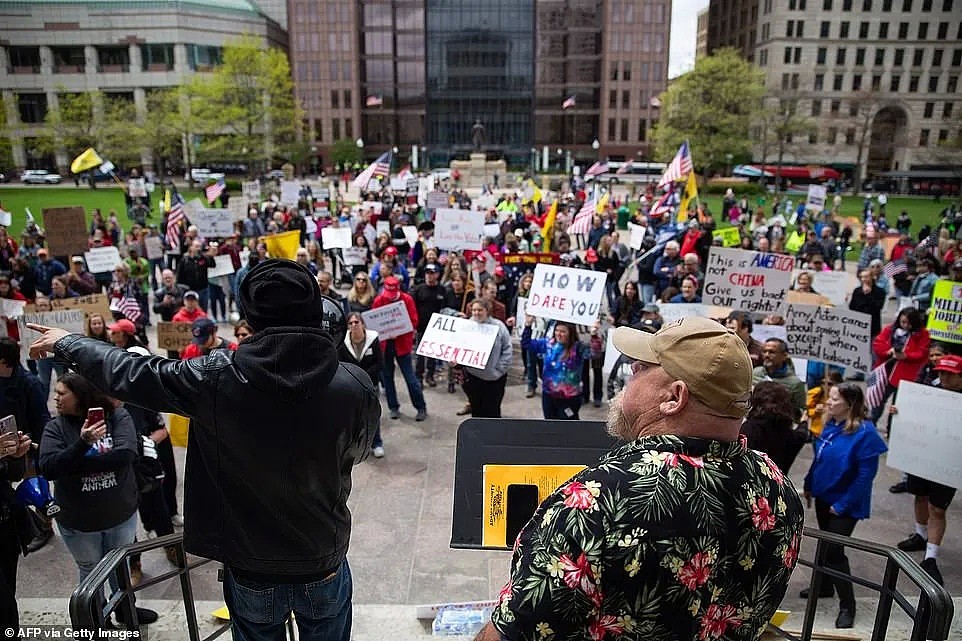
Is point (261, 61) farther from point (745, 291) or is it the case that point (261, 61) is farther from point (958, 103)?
point (958, 103)

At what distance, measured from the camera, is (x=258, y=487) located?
2.49 metres

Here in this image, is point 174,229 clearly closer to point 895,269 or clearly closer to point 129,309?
point 129,309

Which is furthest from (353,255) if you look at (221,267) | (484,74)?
(484,74)

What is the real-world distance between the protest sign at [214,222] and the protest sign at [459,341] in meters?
11.5

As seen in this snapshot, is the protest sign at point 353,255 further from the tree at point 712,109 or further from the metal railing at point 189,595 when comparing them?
the tree at point 712,109

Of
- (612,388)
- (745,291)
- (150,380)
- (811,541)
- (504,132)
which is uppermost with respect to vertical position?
(504,132)

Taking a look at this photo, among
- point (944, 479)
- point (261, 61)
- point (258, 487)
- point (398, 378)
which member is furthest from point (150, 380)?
point (261, 61)

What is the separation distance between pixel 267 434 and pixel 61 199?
53.4 meters

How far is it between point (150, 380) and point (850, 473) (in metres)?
4.84

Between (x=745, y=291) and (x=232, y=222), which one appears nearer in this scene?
(x=745, y=291)

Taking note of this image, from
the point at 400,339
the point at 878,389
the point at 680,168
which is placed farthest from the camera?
the point at 680,168

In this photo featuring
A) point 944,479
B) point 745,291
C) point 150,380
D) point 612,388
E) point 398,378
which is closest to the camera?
point 150,380

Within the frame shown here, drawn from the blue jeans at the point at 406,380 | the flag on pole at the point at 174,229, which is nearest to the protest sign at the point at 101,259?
the flag on pole at the point at 174,229

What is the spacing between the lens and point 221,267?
13875 mm
